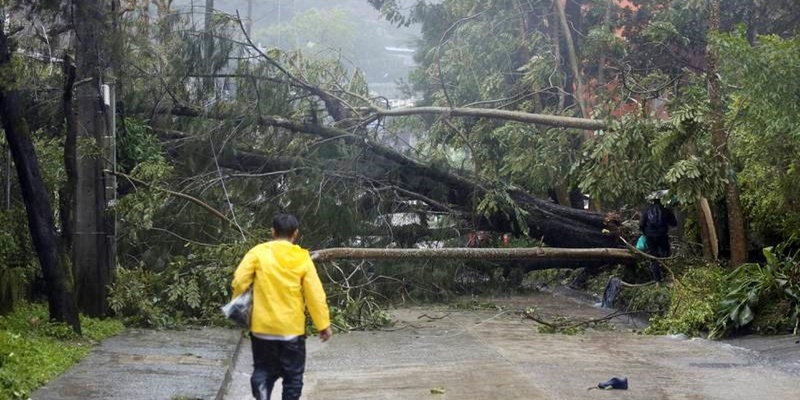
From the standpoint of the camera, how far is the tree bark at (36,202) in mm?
10828

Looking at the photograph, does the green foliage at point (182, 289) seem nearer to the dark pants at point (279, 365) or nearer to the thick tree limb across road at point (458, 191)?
the thick tree limb across road at point (458, 191)

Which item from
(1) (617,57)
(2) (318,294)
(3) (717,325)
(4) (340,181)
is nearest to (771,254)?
(3) (717,325)

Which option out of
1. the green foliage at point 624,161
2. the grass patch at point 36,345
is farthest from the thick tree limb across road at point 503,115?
the grass patch at point 36,345

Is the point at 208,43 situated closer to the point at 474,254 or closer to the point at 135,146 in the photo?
the point at 135,146

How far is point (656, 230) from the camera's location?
16891mm

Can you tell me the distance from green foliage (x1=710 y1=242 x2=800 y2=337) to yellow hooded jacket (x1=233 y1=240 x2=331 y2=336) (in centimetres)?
741

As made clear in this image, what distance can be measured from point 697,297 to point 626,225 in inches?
152

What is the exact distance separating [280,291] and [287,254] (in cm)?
26

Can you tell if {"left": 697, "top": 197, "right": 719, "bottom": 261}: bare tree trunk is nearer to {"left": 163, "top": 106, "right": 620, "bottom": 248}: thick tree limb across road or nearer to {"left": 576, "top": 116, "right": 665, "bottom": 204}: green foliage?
{"left": 576, "top": 116, "right": 665, "bottom": 204}: green foliage

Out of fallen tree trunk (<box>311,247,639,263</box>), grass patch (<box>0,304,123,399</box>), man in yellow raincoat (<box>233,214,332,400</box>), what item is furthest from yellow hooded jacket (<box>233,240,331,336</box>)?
fallen tree trunk (<box>311,247,639,263</box>)

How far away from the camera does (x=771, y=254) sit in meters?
13.3

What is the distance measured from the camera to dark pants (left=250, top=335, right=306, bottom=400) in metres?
7.17

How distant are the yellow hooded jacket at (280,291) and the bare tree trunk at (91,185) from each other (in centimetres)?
587

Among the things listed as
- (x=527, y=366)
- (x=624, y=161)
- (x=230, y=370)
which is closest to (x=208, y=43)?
(x=624, y=161)
